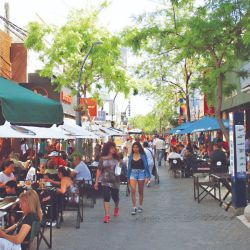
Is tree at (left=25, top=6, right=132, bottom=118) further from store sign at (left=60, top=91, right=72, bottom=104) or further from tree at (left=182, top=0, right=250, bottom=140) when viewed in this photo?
tree at (left=182, top=0, right=250, bottom=140)

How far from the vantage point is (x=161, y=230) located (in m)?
9.48

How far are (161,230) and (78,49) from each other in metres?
15.8

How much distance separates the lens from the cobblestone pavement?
8.20 m

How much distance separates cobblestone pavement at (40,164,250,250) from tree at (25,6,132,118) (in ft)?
40.9

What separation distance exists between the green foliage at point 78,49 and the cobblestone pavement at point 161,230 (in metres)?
12.5

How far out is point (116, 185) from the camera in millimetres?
10797

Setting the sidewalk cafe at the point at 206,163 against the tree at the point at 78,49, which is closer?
the sidewalk cafe at the point at 206,163

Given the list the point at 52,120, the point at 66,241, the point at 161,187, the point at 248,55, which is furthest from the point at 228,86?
the point at 52,120

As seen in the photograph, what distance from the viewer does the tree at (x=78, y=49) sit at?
23.9 metres

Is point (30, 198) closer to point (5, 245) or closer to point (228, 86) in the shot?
point (5, 245)

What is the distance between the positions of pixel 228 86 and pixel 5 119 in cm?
1397

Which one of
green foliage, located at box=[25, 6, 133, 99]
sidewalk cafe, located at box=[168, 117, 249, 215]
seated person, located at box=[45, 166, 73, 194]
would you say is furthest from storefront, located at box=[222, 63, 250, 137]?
seated person, located at box=[45, 166, 73, 194]

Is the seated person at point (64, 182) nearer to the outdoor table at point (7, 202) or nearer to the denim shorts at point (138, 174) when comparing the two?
the outdoor table at point (7, 202)

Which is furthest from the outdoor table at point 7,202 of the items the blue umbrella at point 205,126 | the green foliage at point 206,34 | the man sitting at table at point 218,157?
the blue umbrella at point 205,126
